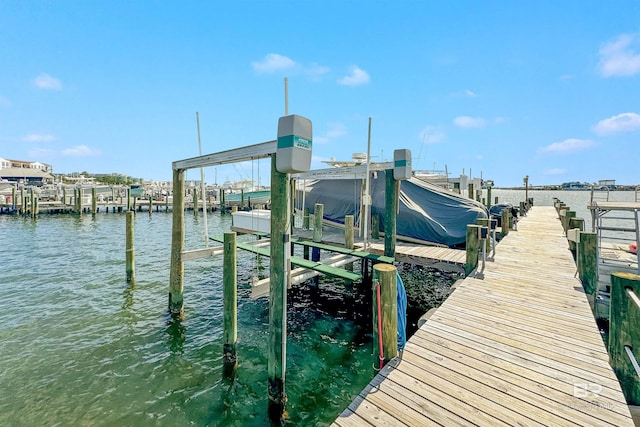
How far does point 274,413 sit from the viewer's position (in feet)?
15.1

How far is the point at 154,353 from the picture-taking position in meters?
6.43

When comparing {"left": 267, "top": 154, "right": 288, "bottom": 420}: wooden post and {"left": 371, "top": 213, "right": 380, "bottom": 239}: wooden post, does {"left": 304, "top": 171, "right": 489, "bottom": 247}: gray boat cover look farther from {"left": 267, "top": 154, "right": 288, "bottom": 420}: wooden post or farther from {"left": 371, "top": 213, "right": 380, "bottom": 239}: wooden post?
{"left": 267, "top": 154, "right": 288, "bottom": 420}: wooden post

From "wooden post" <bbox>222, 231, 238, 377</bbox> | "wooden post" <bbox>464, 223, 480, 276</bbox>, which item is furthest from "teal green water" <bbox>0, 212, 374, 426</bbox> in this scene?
"wooden post" <bbox>464, 223, 480, 276</bbox>

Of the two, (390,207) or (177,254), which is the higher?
(390,207)

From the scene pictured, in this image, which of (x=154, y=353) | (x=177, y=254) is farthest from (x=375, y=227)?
(x=154, y=353)

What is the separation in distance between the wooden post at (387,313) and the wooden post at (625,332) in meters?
2.58

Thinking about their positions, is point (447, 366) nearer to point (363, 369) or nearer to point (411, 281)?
point (363, 369)

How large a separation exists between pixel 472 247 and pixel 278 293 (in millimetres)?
5195

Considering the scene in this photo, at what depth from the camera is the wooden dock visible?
9.38 ft

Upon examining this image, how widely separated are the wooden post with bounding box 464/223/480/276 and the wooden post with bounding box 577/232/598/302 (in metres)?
2.05

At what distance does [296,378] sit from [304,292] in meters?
4.62

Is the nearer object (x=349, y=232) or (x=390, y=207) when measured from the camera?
(x=390, y=207)

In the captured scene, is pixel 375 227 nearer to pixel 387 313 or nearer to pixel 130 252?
pixel 387 313

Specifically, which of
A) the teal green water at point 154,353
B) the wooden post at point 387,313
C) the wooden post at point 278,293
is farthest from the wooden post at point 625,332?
the wooden post at point 278,293
